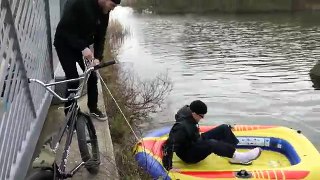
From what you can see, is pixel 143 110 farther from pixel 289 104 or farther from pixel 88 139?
pixel 88 139

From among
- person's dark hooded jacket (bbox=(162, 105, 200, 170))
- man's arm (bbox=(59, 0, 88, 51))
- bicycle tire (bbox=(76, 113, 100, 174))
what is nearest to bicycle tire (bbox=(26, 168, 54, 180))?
bicycle tire (bbox=(76, 113, 100, 174))

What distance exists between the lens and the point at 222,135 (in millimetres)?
6746

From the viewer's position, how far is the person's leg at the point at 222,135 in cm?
673

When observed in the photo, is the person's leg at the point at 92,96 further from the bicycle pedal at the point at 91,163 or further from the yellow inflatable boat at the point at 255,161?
the bicycle pedal at the point at 91,163

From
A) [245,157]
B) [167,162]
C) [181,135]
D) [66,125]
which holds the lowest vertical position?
[245,157]

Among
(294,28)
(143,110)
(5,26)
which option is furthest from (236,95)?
(294,28)

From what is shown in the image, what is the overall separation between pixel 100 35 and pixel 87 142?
137cm

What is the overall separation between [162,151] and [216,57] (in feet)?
42.4

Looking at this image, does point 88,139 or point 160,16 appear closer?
point 88,139

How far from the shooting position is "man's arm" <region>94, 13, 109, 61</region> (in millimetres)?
4891

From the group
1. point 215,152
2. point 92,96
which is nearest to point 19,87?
point 92,96

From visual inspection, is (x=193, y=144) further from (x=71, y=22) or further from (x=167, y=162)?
(x=71, y=22)

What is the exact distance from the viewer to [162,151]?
6.24m

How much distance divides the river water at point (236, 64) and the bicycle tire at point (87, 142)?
17.4 ft
